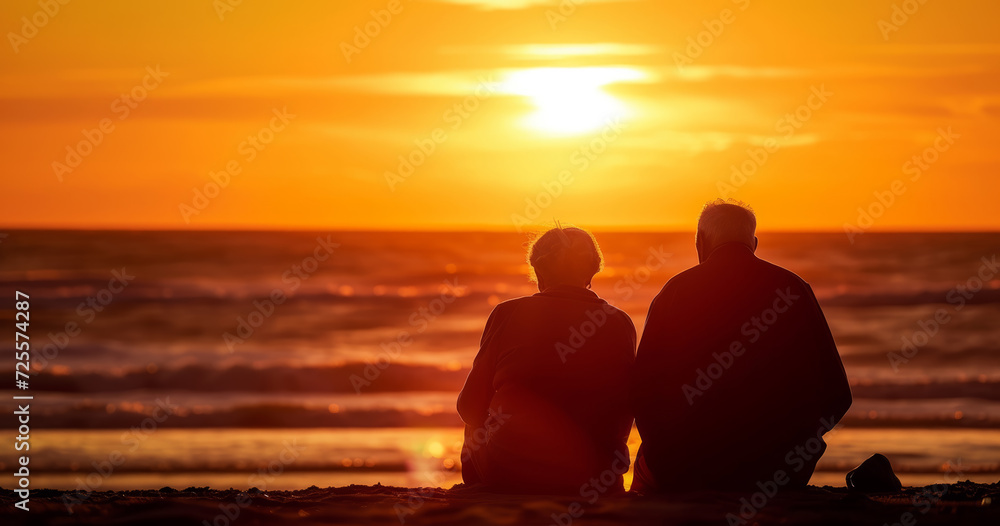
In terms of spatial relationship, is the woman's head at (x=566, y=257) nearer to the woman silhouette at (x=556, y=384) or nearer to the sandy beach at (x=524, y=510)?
the woman silhouette at (x=556, y=384)

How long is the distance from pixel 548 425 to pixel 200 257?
34.8m

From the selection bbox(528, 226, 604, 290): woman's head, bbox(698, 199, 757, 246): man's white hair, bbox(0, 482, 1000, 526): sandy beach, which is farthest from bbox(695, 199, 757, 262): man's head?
bbox(0, 482, 1000, 526): sandy beach

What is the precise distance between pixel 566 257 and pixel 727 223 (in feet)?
2.25

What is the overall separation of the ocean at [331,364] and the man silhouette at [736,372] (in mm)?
886

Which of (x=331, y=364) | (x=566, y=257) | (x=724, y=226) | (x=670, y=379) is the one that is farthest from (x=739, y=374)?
(x=331, y=364)

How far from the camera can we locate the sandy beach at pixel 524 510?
3340 mm

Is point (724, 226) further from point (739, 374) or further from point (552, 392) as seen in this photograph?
point (552, 392)

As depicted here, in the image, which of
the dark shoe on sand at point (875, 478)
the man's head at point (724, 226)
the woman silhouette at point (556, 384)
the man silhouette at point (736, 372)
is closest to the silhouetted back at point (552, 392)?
the woman silhouette at point (556, 384)

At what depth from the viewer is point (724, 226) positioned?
3.82 m

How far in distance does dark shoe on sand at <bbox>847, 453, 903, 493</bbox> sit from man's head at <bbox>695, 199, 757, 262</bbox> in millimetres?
1157

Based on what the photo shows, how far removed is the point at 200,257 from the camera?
119ft

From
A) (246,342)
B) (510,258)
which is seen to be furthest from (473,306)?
(510,258)

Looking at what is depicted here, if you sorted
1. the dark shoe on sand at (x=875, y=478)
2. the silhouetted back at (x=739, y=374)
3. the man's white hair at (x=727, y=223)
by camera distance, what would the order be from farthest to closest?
the dark shoe on sand at (x=875, y=478), the man's white hair at (x=727, y=223), the silhouetted back at (x=739, y=374)

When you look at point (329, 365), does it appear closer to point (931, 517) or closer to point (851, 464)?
point (851, 464)
